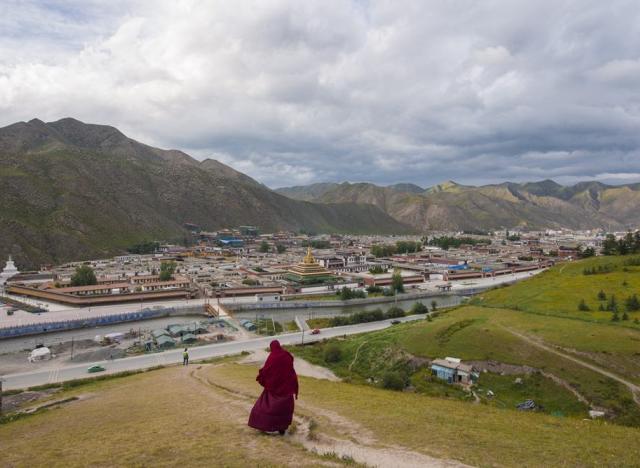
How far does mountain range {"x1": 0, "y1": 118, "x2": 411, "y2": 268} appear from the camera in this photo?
9912 cm

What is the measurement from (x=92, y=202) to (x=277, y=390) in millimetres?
134415

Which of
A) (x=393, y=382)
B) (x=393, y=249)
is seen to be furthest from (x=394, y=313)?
(x=393, y=249)

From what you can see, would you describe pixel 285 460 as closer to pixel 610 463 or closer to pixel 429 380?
pixel 610 463

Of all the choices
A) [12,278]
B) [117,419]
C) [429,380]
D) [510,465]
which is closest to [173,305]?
[12,278]

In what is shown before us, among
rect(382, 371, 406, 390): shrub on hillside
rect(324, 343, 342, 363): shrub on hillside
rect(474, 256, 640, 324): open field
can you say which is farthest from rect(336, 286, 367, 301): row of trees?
rect(382, 371, 406, 390): shrub on hillside

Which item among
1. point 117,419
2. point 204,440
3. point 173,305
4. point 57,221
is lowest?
point 173,305

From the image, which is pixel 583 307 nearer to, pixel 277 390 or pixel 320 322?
pixel 320 322

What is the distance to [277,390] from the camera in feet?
32.6

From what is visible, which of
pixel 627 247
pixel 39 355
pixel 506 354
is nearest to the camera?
pixel 506 354

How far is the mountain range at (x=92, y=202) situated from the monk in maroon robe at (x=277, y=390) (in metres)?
98.0

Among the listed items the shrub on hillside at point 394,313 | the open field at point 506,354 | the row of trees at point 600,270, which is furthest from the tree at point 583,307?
the shrub on hillside at point 394,313

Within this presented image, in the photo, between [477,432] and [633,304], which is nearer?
[477,432]

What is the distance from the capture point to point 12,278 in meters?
73.1

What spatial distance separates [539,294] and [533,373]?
23.9 m
